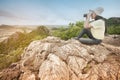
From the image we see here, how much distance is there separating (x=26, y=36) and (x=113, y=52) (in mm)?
6947

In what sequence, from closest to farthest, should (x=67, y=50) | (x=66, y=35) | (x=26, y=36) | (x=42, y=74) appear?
(x=42, y=74), (x=67, y=50), (x=66, y=35), (x=26, y=36)

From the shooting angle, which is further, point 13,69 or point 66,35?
point 66,35

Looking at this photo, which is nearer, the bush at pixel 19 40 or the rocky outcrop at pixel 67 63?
the rocky outcrop at pixel 67 63

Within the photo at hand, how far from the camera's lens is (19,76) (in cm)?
838

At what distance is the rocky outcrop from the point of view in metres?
7.97

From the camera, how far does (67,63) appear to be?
8.30m

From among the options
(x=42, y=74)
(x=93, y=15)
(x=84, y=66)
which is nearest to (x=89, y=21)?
(x=93, y=15)

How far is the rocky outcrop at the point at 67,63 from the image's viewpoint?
7.97 meters

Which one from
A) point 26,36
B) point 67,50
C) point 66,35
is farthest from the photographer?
point 26,36

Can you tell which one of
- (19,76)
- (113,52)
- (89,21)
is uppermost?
(89,21)

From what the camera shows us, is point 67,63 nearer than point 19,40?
Yes

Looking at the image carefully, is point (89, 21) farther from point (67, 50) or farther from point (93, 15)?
point (67, 50)

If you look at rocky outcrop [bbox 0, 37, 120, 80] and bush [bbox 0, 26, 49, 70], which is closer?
rocky outcrop [bbox 0, 37, 120, 80]

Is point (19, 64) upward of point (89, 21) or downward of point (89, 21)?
downward
